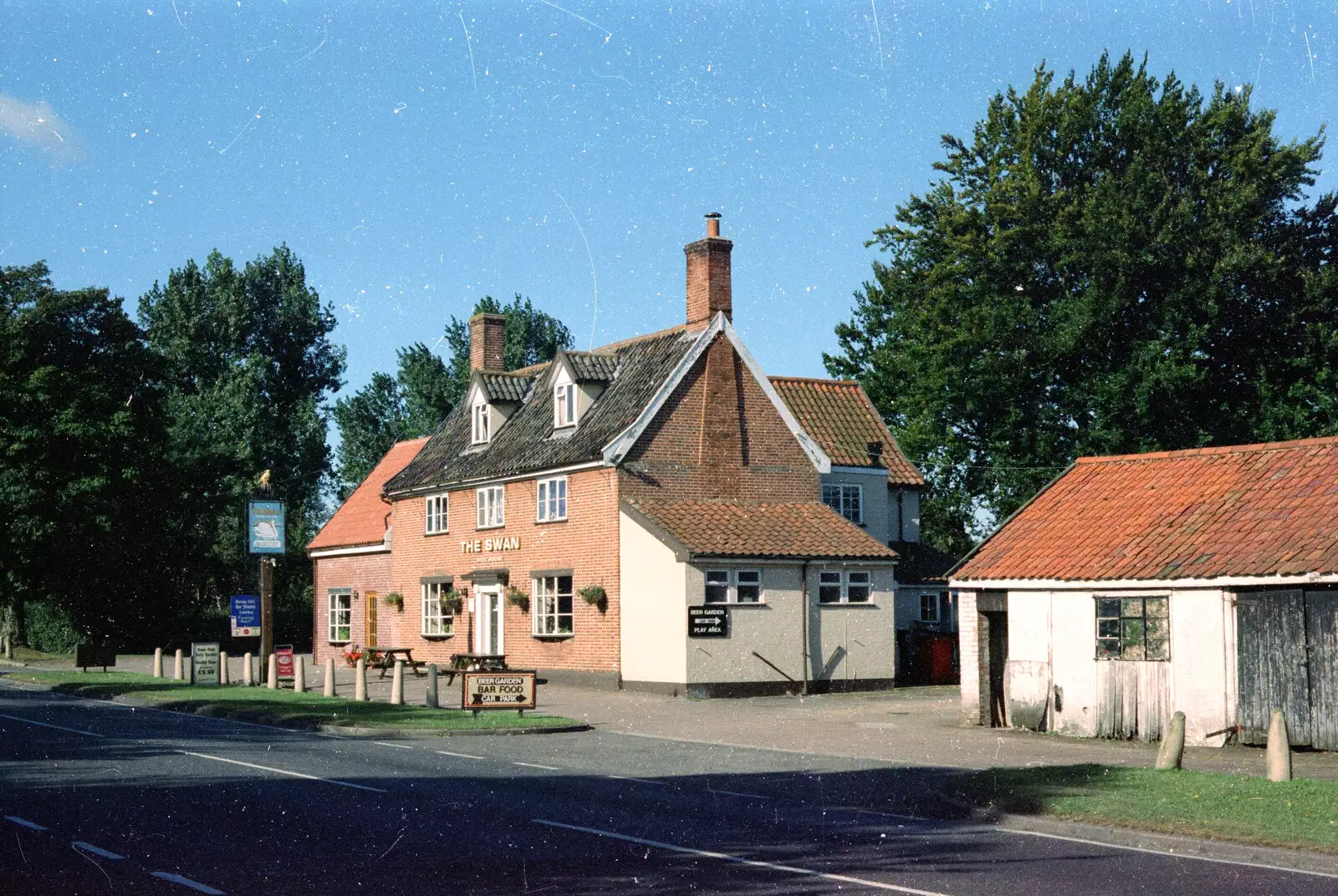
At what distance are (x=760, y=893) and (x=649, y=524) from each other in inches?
1012

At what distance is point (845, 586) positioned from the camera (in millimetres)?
37781

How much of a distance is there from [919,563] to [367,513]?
66.3 feet

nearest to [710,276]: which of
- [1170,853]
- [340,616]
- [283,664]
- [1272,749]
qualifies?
[283,664]

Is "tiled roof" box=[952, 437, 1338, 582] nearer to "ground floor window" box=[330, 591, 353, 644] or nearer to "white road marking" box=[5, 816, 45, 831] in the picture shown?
"white road marking" box=[5, 816, 45, 831]

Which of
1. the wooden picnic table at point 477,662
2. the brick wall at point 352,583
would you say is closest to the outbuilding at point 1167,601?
the wooden picnic table at point 477,662

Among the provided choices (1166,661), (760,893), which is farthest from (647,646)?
(760,893)

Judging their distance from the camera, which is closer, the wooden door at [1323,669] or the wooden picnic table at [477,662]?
the wooden door at [1323,669]

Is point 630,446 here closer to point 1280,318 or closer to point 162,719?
point 162,719

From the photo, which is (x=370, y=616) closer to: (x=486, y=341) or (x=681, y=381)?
(x=486, y=341)

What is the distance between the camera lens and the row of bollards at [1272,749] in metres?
17.3

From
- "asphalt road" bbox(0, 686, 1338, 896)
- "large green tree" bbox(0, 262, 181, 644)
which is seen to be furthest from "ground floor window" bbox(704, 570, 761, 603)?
"large green tree" bbox(0, 262, 181, 644)

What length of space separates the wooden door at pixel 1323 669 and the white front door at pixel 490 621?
25048mm

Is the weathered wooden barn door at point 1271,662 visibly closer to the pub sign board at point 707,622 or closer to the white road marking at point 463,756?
the white road marking at point 463,756

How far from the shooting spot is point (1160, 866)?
12234 millimetres
